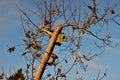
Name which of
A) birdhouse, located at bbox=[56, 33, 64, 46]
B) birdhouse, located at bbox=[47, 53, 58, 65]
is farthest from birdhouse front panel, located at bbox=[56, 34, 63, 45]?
birdhouse, located at bbox=[47, 53, 58, 65]

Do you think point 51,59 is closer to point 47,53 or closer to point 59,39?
point 47,53

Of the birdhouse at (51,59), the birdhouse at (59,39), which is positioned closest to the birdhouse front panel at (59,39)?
the birdhouse at (59,39)

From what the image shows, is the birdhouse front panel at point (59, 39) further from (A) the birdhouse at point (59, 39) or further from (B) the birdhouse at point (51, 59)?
(B) the birdhouse at point (51, 59)

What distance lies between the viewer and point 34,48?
766 cm

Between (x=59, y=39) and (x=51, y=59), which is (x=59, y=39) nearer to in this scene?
(x=59, y=39)

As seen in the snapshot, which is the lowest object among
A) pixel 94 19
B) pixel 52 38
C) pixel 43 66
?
pixel 43 66

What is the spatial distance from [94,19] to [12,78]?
2.42m

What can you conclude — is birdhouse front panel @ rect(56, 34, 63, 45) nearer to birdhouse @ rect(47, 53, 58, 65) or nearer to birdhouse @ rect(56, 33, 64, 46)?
birdhouse @ rect(56, 33, 64, 46)

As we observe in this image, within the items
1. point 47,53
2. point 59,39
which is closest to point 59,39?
point 59,39

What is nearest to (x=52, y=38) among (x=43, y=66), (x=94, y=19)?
(x=43, y=66)

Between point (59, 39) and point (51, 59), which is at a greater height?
point (59, 39)

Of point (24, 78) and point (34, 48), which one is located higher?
point (34, 48)

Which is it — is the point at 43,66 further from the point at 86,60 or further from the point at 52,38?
the point at 86,60

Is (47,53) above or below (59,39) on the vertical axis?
below
